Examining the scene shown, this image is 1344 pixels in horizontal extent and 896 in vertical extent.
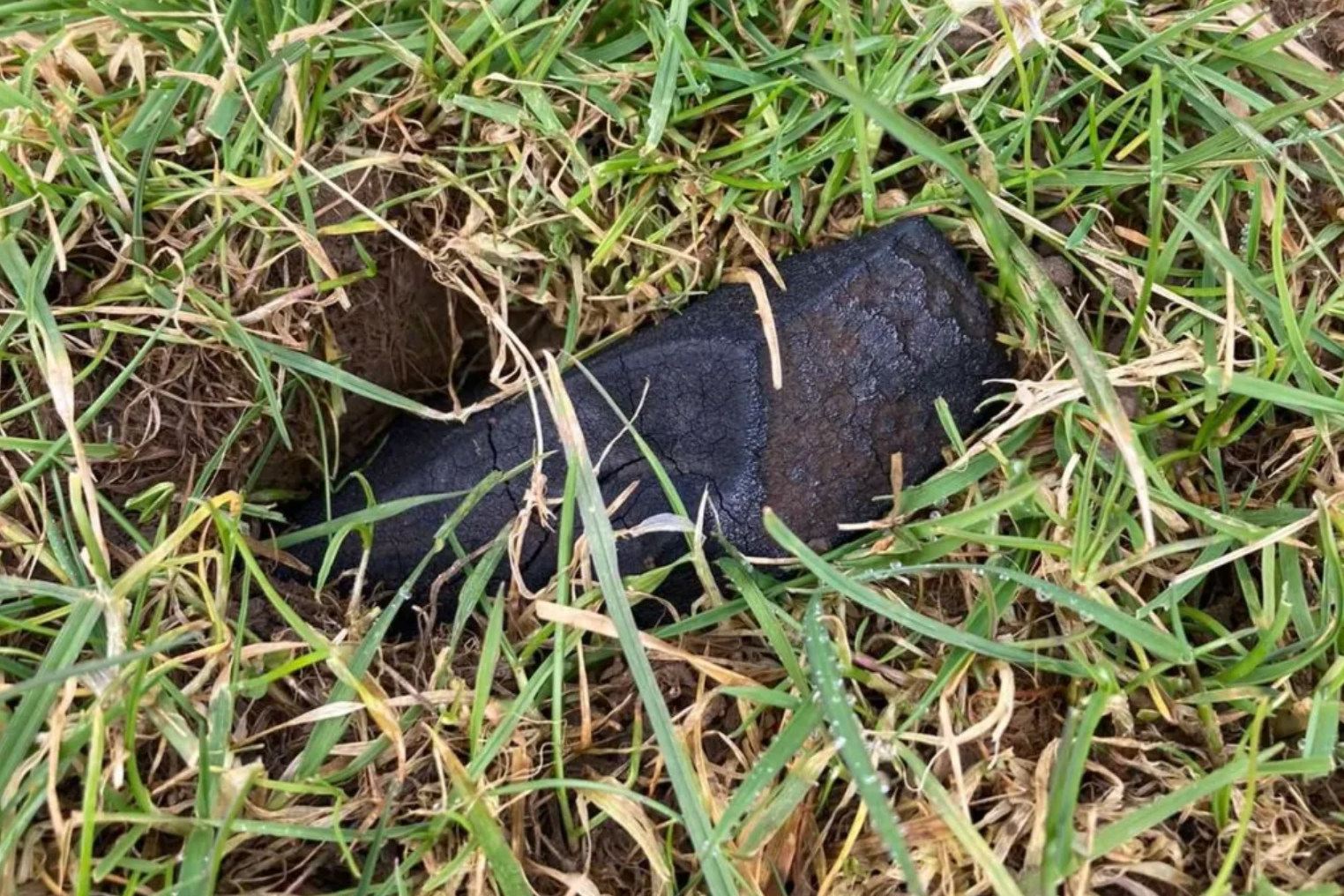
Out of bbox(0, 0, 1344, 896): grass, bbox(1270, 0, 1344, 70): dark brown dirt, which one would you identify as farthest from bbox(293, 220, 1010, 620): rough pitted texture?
bbox(1270, 0, 1344, 70): dark brown dirt

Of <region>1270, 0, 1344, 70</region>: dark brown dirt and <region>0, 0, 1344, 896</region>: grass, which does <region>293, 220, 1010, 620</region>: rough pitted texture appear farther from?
<region>1270, 0, 1344, 70</region>: dark brown dirt

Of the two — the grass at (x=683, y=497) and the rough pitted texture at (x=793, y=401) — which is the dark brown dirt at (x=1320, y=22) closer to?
the grass at (x=683, y=497)

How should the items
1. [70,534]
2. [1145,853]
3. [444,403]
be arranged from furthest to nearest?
[444,403]
[70,534]
[1145,853]

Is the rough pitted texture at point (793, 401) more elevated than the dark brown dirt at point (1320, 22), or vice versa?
the dark brown dirt at point (1320, 22)

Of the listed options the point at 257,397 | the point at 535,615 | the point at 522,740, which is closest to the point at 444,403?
the point at 257,397

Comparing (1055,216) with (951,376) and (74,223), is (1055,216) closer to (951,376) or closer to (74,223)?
(951,376)

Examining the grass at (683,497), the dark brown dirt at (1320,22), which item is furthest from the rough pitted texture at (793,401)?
the dark brown dirt at (1320,22)
